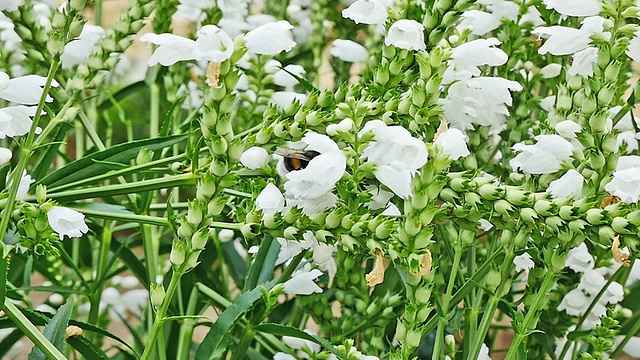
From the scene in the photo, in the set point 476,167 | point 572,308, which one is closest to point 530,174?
point 476,167

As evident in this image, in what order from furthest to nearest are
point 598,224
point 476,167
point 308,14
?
1. point 308,14
2. point 476,167
3. point 598,224

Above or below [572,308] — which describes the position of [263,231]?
above

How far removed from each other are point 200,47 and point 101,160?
0.52ft

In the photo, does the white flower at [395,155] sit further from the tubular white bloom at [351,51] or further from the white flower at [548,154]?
A: the tubular white bloom at [351,51]

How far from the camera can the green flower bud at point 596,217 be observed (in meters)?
0.34

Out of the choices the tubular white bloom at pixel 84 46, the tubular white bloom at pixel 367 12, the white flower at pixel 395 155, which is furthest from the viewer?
the tubular white bloom at pixel 84 46

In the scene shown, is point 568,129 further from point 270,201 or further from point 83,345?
point 83,345

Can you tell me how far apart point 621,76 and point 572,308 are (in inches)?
6.0

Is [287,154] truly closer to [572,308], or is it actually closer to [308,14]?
[572,308]

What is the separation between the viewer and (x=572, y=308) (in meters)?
0.54

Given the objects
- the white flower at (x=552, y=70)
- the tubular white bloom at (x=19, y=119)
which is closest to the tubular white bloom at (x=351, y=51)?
the white flower at (x=552, y=70)

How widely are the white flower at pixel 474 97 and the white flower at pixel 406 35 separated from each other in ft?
0.10

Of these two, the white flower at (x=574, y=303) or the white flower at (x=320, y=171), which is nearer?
the white flower at (x=320, y=171)

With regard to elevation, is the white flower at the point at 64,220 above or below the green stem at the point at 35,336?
above
